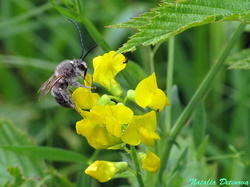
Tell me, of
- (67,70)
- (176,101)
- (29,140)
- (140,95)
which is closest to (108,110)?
(140,95)

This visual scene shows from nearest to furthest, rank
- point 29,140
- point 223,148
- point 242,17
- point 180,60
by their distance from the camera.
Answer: point 242,17
point 29,140
point 223,148
point 180,60

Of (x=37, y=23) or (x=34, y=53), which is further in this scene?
(x=34, y=53)

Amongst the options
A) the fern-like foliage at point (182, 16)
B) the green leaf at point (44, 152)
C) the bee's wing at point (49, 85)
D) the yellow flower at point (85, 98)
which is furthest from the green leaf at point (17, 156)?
the fern-like foliage at point (182, 16)

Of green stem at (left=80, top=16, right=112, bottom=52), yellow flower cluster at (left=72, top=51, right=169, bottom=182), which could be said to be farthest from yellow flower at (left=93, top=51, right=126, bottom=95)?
green stem at (left=80, top=16, right=112, bottom=52)

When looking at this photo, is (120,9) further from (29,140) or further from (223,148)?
(29,140)

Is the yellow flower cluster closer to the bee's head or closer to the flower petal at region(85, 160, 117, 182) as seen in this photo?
the flower petal at region(85, 160, 117, 182)

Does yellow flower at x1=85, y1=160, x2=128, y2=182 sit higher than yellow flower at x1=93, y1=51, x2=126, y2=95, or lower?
lower
